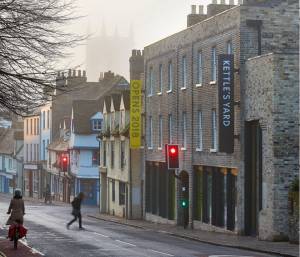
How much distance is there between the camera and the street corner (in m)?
25.3

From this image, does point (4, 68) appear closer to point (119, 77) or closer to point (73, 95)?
point (119, 77)

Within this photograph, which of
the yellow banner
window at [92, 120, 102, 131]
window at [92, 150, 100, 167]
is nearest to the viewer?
the yellow banner

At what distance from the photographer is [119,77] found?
88.7m

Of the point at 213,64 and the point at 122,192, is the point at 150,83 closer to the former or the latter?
the point at 122,192

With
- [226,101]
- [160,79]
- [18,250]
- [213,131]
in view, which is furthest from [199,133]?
[18,250]

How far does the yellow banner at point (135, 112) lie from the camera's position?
Answer: 174 feet

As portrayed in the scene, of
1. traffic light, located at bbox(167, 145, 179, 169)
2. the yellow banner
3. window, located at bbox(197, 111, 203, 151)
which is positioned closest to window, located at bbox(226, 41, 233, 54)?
window, located at bbox(197, 111, 203, 151)

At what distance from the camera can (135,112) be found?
53.8m

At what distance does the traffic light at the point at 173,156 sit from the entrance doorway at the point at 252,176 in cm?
870

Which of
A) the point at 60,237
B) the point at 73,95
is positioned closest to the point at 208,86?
the point at 60,237

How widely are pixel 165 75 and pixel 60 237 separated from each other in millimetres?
18189

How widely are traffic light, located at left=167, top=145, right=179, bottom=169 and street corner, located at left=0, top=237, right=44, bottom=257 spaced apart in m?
16.3

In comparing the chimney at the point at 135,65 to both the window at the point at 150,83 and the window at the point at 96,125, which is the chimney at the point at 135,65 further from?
the window at the point at 96,125

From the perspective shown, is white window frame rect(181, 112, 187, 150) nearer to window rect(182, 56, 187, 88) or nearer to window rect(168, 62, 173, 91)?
window rect(182, 56, 187, 88)
